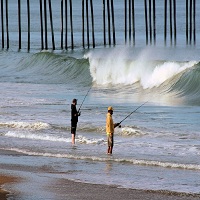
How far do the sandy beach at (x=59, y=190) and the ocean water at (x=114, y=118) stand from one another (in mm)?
369

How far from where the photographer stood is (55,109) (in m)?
26.4

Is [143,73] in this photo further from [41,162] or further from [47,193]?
[47,193]

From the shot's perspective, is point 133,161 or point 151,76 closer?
point 133,161

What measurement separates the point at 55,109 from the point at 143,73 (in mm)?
13786

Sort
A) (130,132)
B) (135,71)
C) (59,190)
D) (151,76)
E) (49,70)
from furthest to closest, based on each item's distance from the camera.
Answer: (49,70) → (135,71) → (151,76) → (130,132) → (59,190)

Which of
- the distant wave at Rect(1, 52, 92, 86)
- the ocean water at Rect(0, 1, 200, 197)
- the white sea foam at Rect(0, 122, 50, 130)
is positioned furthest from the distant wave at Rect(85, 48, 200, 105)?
the white sea foam at Rect(0, 122, 50, 130)

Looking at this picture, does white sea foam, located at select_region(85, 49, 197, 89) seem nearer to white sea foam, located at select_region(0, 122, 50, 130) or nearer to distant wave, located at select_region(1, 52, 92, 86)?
distant wave, located at select_region(1, 52, 92, 86)

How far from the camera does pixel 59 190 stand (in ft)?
44.4

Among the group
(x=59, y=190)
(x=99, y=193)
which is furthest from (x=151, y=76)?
(x=99, y=193)

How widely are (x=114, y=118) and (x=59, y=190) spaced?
10.6m

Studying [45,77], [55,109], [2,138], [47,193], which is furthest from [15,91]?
[47,193]

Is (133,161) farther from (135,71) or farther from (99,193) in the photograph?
(135,71)

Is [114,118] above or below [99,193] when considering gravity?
above

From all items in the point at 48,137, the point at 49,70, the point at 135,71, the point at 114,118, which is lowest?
the point at 48,137
